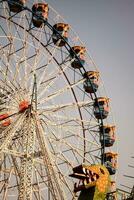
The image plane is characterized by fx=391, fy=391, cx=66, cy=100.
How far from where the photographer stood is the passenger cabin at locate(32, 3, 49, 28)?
913 inches

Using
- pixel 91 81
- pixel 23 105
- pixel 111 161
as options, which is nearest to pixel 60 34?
pixel 91 81

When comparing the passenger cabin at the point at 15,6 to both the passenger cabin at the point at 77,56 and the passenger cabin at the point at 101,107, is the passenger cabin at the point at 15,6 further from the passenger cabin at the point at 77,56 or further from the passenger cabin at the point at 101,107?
the passenger cabin at the point at 101,107

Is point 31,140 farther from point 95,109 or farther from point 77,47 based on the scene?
point 77,47

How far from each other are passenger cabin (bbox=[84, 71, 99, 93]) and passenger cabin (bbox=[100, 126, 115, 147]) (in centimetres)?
Answer: 247

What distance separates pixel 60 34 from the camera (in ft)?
77.0

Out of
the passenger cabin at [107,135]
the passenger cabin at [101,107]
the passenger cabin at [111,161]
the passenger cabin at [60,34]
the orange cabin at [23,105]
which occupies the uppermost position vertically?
the passenger cabin at [60,34]

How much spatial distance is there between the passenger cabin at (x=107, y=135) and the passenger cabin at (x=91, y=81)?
2.47m

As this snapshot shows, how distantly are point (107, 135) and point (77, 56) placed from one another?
202 inches

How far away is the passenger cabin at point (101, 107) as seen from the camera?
23797mm

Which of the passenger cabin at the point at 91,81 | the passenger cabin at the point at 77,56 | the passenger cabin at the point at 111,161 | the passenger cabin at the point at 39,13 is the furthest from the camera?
the passenger cabin at the point at 91,81

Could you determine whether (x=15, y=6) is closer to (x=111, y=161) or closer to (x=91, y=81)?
(x=91, y=81)

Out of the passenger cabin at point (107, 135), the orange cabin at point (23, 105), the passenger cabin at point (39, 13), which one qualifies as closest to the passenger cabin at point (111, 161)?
the passenger cabin at point (107, 135)

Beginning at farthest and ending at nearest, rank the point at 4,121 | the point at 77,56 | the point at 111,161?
the point at 77,56 < the point at 111,161 < the point at 4,121

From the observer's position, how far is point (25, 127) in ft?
57.2
